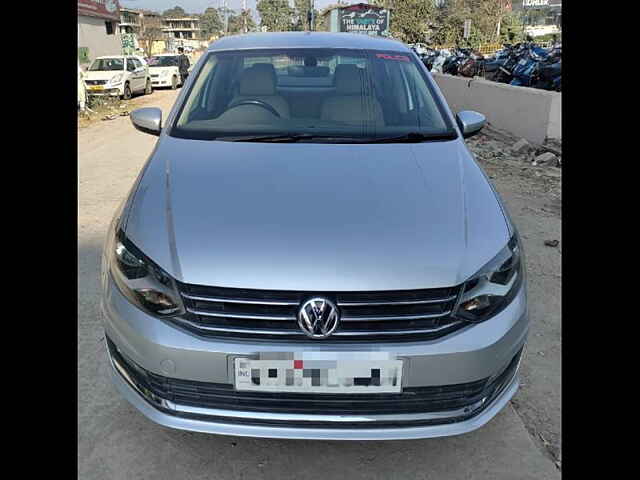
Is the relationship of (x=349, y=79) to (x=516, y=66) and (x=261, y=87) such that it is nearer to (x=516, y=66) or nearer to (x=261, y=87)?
(x=261, y=87)

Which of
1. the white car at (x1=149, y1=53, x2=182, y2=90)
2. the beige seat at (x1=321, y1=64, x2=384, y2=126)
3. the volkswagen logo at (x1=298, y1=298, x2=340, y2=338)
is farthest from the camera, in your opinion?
the white car at (x1=149, y1=53, x2=182, y2=90)

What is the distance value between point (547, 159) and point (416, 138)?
197 inches

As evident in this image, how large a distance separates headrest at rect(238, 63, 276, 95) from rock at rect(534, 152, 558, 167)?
4930mm

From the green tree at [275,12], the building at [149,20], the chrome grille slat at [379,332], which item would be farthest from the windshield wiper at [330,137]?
the green tree at [275,12]

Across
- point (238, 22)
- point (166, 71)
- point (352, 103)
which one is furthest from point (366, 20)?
point (238, 22)

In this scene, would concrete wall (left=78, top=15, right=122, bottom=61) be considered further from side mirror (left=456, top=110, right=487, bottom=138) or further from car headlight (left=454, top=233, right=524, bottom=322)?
car headlight (left=454, top=233, right=524, bottom=322)

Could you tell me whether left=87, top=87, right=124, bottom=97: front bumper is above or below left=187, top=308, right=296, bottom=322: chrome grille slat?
above

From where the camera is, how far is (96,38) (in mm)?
25266

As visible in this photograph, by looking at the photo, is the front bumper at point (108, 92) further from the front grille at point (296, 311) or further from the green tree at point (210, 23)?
the green tree at point (210, 23)

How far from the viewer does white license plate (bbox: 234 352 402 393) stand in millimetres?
1734

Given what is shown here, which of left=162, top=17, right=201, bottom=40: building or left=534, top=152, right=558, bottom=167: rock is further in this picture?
left=162, top=17, right=201, bottom=40: building

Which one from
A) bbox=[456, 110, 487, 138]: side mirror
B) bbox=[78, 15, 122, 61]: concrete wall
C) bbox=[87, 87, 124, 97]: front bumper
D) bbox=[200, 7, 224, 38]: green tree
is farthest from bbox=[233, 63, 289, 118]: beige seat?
bbox=[200, 7, 224, 38]: green tree

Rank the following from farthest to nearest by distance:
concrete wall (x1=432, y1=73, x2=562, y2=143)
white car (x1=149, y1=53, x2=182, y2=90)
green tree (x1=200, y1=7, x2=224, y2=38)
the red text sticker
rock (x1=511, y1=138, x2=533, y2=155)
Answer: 1. green tree (x1=200, y1=7, x2=224, y2=38)
2. white car (x1=149, y1=53, x2=182, y2=90)
3. rock (x1=511, y1=138, x2=533, y2=155)
4. concrete wall (x1=432, y1=73, x2=562, y2=143)
5. the red text sticker

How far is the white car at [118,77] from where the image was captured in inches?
637
